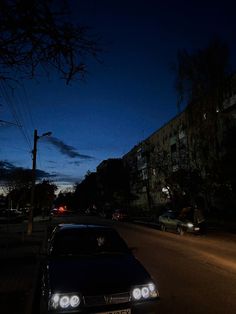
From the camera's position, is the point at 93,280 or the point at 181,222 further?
the point at 181,222

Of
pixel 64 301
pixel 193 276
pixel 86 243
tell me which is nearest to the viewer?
pixel 64 301

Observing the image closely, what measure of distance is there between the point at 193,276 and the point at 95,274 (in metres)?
5.63

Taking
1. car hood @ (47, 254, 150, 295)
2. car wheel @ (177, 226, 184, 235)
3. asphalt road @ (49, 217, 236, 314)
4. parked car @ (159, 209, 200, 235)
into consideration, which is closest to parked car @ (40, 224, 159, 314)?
car hood @ (47, 254, 150, 295)

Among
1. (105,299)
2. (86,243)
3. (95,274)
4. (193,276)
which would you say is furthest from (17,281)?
(105,299)

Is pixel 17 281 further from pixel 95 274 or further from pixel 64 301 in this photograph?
pixel 64 301

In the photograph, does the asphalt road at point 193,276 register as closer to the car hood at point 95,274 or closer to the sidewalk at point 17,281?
the car hood at point 95,274

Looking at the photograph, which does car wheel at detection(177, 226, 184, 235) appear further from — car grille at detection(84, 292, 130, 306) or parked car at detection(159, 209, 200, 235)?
car grille at detection(84, 292, 130, 306)

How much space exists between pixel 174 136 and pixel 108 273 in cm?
5830

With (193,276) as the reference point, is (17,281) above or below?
above

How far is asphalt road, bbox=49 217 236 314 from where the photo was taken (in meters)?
7.66

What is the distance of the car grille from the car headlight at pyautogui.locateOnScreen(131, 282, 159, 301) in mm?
147

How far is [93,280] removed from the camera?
580 cm

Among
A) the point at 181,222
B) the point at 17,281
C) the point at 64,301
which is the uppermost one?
the point at 181,222

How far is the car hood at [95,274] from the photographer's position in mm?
5637
